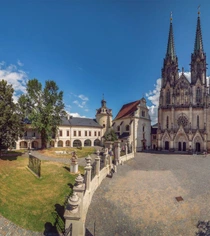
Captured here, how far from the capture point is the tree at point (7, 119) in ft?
60.7

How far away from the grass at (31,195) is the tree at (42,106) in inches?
579

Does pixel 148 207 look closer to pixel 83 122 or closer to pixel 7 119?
pixel 7 119

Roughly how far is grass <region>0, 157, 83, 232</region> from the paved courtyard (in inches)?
108


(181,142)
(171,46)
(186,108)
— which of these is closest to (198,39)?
(171,46)

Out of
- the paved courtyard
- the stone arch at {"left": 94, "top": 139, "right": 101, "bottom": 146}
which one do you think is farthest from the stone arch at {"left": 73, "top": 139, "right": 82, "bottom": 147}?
the paved courtyard

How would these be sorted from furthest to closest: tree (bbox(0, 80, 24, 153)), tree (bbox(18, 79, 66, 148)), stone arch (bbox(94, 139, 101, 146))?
stone arch (bbox(94, 139, 101, 146))
tree (bbox(18, 79, 66, 148))
tree (bbox(0, 80, 24, 153))

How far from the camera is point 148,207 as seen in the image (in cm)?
1180

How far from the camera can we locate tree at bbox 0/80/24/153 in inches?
728

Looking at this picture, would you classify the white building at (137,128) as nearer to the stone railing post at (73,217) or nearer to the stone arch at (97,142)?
the stone arch at (97,142)

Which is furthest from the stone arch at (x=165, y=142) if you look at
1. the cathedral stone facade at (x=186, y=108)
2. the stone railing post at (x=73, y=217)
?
the stone railing post at (x=73, y=217)

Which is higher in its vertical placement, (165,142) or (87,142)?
(165,142)

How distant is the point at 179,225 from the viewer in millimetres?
10016

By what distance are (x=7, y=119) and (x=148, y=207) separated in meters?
18.0

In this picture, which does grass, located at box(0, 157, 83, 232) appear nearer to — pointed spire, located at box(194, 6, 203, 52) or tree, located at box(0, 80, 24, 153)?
tree, located at box(0, 80, 24, 153)
